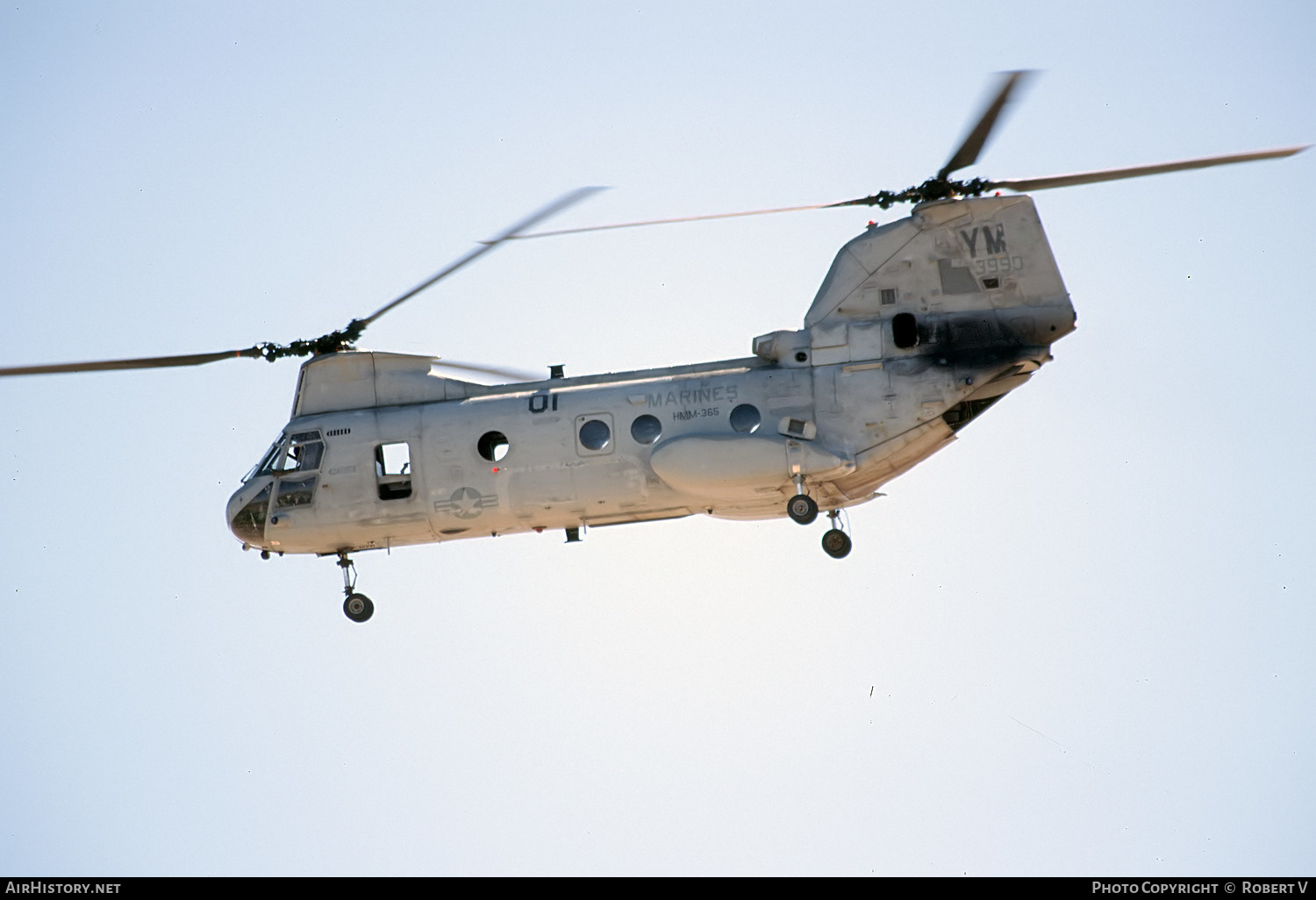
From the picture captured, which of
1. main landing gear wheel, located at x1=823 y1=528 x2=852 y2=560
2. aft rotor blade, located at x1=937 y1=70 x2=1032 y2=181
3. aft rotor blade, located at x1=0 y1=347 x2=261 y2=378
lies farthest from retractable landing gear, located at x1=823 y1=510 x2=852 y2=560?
aft rotor blade, located at x1=0 y1=347 x2=261 y2=378

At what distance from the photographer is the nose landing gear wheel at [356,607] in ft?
90.8

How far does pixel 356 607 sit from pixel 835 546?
7672 millimetres

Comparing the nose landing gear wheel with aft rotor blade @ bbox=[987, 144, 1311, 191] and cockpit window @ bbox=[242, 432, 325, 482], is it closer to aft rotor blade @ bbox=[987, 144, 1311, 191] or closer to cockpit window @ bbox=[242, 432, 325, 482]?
cockpit window @ bbox=[242, 432, 325, 482]

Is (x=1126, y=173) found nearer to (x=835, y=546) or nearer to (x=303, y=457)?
(x=835, y=546)

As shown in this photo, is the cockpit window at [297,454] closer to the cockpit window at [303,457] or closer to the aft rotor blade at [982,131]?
the cockpit window at [303,457]

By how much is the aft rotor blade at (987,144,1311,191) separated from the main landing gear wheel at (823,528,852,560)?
5430mm

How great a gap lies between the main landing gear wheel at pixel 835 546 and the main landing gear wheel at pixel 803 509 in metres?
0.72

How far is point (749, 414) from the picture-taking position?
1005 inches

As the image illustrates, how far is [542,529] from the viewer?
26.8 meters

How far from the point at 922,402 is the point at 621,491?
4.54 meters

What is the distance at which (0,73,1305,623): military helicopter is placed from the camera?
82.4ft
